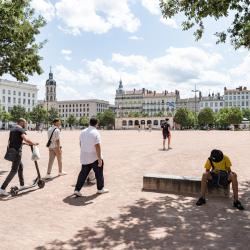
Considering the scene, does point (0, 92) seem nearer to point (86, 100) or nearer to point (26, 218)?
point (86, 100)

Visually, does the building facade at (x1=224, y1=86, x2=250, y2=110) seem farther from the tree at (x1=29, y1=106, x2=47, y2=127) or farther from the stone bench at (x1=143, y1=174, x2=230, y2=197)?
the stone bench at (x1=143, y1=174, x2=230, y2=197)

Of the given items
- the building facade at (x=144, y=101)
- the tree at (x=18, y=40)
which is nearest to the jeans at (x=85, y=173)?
the tree at (x=18, y=40)

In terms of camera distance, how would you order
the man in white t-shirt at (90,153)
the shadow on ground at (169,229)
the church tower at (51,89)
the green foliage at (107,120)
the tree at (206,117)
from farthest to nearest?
1. the church tower at (51,89)
2. the green foliage at (107,120)
3. the tree at (206,117)
4. the man in white t-shirt at (90,153)
5. the shadow on ground at (169,229)

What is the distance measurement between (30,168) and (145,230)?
7845 mm

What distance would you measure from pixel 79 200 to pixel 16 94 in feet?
432

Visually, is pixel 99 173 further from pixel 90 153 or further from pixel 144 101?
pixel 144 101

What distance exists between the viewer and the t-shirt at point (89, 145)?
7984mm

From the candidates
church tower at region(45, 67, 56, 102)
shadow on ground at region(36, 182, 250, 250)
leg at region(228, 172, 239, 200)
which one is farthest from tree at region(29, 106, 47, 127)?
leg at region(228, 172, 239, 200)

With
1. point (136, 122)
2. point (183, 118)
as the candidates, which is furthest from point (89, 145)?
point (136, 122)

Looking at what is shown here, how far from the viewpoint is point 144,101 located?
17012 centimetres

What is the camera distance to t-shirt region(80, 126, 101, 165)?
26.2ft

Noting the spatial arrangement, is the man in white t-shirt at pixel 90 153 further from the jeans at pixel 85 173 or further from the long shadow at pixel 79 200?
the long shadow at pixel 79 200

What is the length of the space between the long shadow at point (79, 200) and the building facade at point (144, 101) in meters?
156

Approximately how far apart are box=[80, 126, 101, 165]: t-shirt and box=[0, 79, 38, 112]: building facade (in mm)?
120938
